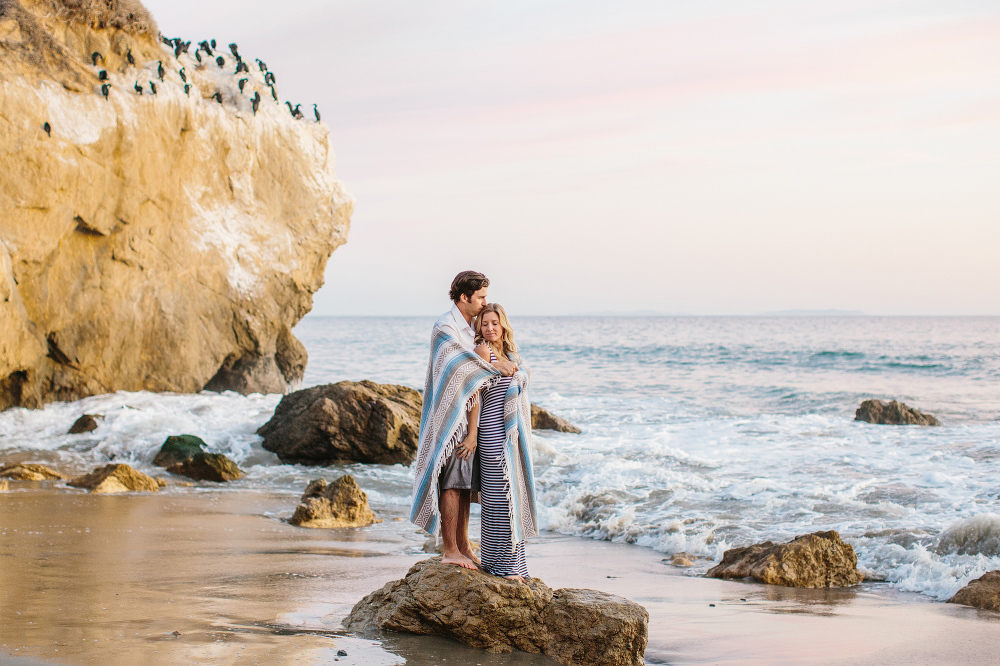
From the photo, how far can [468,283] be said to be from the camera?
4723 mm

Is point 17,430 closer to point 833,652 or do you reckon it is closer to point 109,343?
point 109,343

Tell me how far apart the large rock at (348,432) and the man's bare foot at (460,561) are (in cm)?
710

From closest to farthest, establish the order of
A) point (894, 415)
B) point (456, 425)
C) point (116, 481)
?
1. point (456, 425)
2. point (116, 481)
3. point (894, 415)

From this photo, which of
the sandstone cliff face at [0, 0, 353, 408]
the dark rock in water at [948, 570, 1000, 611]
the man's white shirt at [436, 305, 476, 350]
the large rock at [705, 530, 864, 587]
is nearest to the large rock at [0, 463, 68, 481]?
the sandstone cliff face at [0, 0, 353, 408]

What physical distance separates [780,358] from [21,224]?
3277 cm

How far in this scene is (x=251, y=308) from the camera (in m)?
18.0

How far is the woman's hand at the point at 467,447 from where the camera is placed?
4.54 meters

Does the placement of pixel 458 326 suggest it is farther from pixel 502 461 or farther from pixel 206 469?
pixel 206 469

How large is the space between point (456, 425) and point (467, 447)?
14 centimetres

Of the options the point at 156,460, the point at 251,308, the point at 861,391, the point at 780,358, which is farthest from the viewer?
the point at 780,358

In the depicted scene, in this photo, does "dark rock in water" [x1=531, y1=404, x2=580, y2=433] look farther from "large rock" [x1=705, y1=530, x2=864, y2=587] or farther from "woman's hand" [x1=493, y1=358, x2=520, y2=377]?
"woman's hand" [x1=493, y1=358, x2=520, y2=377]

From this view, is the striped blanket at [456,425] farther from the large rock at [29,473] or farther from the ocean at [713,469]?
the large rock at [29,473]

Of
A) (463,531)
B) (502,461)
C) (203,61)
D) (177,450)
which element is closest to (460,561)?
(463,531)

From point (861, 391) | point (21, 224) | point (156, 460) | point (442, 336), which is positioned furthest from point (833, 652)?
point (861, 391)
